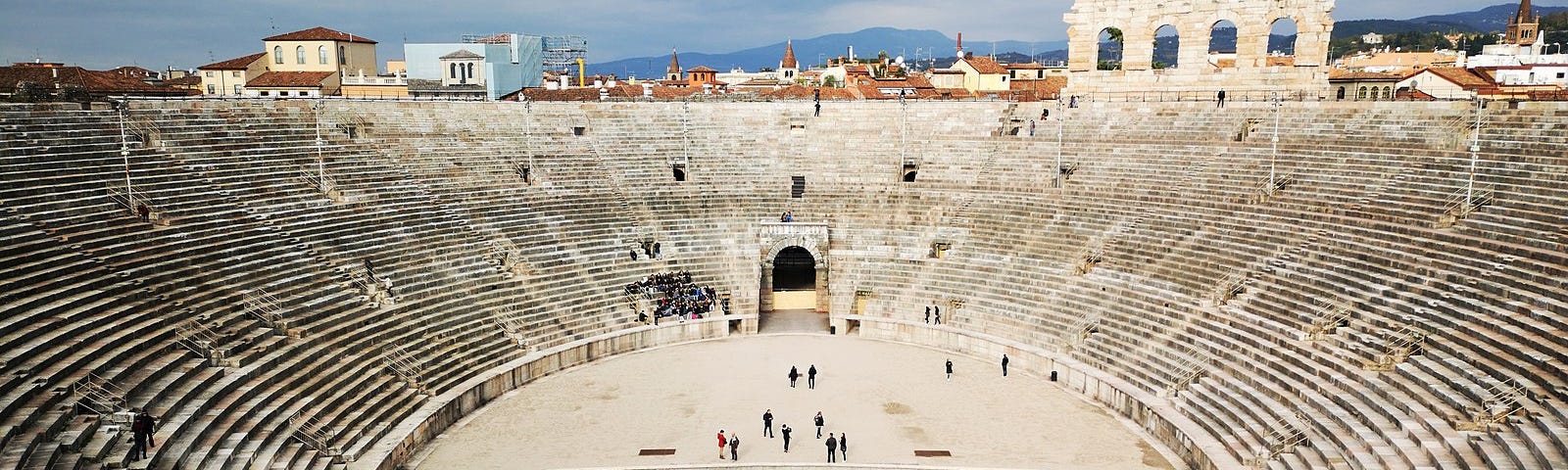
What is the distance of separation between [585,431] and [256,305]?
24.9 ft

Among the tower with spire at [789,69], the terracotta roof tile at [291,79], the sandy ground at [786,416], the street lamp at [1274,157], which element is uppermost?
the tower with spire at [789,69]

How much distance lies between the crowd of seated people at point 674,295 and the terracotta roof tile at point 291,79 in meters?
20.7

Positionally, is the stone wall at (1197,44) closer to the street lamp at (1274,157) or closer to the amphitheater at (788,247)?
the amphitheater at (788,247)

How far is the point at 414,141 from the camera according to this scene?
30.3 metres

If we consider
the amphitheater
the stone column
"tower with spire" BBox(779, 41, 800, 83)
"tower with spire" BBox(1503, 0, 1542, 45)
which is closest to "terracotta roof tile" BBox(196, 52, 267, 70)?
the amphitheater

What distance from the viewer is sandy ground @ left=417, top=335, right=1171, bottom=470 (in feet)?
63.6

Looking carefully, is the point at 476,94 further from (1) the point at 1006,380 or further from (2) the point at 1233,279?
(2) the point at 1233,279

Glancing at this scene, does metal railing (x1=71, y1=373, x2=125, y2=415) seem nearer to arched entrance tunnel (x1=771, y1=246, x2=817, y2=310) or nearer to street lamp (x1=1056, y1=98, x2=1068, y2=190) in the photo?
arched entrance tunnel (x1=771, y1=246, x2=817, y2=310)

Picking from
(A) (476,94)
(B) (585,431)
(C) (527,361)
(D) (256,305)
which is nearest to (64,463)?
(D) (256,305)

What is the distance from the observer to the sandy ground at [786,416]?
19.4 metres

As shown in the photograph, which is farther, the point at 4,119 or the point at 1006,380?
the point at 1006,380

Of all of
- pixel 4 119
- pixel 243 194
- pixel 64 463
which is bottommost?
pixel 64 463

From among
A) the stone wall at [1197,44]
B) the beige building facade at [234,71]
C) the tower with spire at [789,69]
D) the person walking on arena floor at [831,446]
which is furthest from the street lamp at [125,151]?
the tower with spire at [789,69]

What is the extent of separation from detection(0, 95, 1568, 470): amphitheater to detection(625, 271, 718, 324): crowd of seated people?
49 centimetres
